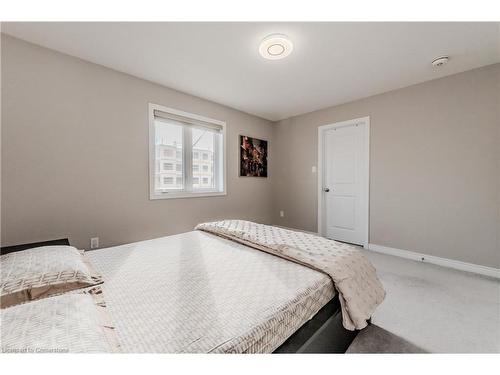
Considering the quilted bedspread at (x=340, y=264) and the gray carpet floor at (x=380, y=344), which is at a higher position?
the quilted bedspread at (x=340, y=264)

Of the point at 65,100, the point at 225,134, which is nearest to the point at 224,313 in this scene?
the point at 65,100

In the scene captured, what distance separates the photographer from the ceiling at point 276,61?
1.75m

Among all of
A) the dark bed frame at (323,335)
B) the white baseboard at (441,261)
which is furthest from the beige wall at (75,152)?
the white baseboard at (441,261)

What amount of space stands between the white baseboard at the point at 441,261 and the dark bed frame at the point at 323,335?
218cm

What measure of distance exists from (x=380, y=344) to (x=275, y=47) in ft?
8.23

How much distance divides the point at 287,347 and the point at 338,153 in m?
3.32

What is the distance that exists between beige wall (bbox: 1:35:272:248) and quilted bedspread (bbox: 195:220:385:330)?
5.33 ft

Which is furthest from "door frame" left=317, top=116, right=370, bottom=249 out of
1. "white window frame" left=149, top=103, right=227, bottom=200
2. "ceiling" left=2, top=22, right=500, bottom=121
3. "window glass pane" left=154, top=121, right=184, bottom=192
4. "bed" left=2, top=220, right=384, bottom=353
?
"window glass pane" left=154, top=121, right=184, bottom=192

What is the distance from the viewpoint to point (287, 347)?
858 mm

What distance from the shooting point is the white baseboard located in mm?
2289

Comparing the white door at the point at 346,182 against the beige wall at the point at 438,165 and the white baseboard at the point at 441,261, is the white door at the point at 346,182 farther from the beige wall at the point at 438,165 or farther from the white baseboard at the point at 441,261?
the white baseboard at the point at 441,261

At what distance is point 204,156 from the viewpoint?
3396 mm
